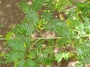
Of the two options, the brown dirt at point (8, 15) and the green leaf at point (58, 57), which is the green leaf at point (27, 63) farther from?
the brown dirt at point (8, 15)

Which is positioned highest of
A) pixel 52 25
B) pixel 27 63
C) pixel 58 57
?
pixel 52 25

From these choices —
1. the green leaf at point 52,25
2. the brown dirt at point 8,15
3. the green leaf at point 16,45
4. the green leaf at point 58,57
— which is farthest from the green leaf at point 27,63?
the brown dirt at point 8,15

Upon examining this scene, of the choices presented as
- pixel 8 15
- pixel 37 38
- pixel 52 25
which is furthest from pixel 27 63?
pixel 8 15

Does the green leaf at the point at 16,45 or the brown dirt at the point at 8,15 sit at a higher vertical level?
the brown dirt at the point at 8,15

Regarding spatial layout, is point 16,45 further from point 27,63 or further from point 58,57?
point 58,57

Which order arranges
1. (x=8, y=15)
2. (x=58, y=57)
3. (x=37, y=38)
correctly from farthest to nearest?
(x=8, y=15)
(x=58, y=57)
(x=37, y=38)

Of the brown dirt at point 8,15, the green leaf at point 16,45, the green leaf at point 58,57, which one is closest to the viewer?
the green leaf at point 16,45

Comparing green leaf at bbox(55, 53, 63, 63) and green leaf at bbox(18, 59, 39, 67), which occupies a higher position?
green leaf at bbox(18, 59, 39, 67)

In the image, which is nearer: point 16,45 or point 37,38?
point 16,45

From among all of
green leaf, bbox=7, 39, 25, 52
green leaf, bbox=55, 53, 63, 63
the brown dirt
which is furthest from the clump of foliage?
the brown dirt

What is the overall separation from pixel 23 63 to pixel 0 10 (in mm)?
1579

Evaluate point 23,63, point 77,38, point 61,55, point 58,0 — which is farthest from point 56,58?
point 58,0

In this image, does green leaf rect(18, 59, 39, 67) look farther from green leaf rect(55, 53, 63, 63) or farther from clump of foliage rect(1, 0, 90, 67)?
green leaf rect(55, 53, 63, 63)

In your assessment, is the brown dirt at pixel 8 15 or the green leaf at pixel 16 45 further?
the brown dirt at pixel 8 15
